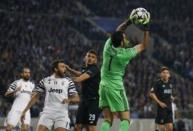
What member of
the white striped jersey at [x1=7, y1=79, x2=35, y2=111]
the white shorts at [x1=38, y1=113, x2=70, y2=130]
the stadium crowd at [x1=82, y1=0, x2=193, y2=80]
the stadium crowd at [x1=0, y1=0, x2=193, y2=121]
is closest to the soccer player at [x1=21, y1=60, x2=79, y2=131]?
the white shorts at [x1=38, y1=113, x2=70, y2=130]

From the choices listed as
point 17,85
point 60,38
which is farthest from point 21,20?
point 17,85

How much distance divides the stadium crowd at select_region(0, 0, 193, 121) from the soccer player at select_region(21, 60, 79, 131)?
1244 cm

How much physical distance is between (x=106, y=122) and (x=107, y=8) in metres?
30.5

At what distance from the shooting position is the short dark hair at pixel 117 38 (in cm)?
1221

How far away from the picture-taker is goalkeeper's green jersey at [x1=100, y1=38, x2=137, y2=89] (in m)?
12.4

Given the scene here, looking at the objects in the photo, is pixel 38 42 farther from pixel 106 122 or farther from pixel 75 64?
pixel 106 122

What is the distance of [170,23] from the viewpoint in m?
42.9

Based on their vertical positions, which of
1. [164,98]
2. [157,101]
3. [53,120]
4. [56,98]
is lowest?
[53,120]

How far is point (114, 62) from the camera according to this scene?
1258cm

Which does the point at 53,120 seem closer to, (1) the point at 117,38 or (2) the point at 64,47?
(1) the point at 117,38

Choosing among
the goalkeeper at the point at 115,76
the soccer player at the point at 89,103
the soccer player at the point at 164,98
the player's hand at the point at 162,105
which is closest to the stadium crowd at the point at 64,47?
the soccer player at the point at 164,98

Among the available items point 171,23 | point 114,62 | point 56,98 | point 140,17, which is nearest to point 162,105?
point 114,62

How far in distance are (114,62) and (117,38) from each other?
0.54m

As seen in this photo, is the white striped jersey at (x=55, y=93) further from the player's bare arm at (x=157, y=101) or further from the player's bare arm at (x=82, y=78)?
the player's bare arm at (x=157, y=101)
